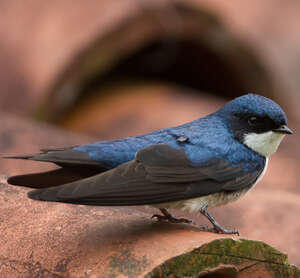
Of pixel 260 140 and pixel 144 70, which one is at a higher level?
pixel 260 140

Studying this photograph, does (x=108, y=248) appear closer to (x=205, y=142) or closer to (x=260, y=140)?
(x=205, y=142)

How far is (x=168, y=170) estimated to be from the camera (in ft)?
8.29

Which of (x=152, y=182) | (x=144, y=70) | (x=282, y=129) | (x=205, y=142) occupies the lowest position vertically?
(x=144, y=70)

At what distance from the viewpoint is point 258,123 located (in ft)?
9.44

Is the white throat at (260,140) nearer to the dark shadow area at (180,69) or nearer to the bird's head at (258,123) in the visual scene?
the bird's head at (258,123)

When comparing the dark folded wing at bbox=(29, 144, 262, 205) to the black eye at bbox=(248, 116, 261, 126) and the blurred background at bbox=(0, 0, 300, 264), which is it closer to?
the black eye at bbox=(248, 116, 261, 126)

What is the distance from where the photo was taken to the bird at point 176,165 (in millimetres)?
2359

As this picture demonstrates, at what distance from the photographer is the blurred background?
13.6ft

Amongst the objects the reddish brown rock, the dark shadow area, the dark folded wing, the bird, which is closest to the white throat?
the bird

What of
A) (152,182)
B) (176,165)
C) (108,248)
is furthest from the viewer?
(176,165)

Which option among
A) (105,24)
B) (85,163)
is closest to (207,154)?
(85,163)

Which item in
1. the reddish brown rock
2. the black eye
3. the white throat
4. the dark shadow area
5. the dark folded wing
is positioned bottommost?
the dark shadow area

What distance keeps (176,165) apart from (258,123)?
0.53m

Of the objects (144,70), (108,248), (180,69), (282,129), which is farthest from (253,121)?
(180,69)
